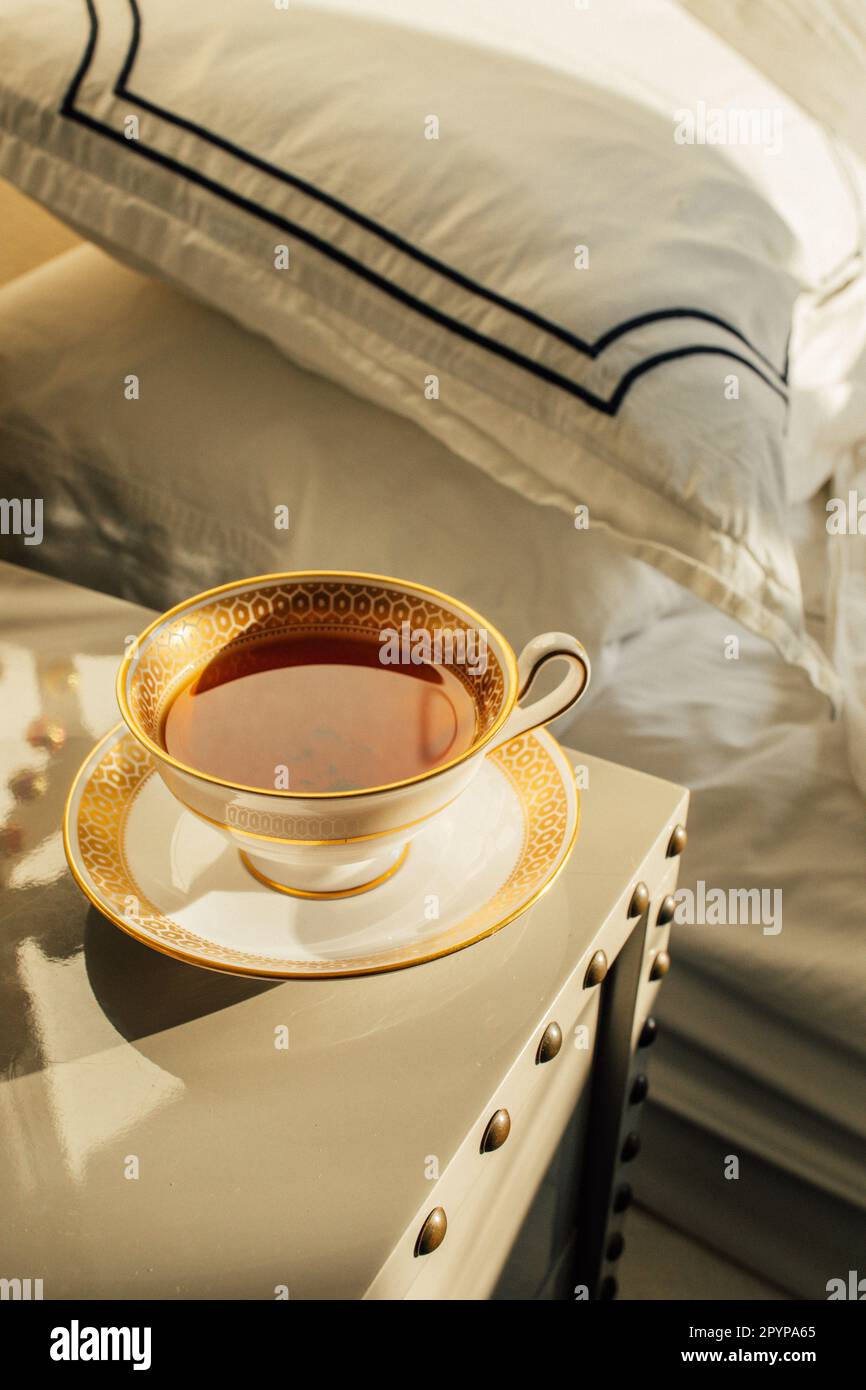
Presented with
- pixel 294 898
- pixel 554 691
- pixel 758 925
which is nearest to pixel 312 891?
pixel 294 898

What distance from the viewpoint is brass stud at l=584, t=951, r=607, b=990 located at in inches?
16.4

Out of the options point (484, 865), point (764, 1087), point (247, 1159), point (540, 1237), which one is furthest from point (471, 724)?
point (764, 1087)

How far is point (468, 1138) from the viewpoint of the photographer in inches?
13.7

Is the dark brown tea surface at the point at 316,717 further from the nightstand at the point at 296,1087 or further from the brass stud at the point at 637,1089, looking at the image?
the brass stud at the point at 637,1089

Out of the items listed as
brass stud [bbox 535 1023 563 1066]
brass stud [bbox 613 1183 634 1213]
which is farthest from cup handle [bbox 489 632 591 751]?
brass stud [bbox 613 1183 634 1213]

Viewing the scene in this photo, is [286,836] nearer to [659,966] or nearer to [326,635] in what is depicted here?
[326,635]

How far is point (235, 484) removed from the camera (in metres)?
0.67

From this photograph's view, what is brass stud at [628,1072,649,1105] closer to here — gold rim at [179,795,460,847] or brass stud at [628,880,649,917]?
brass stud at [628,880,649,917]

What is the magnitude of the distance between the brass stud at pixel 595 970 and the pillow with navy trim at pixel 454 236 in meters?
0.23

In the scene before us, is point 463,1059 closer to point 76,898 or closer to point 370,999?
point 370,999

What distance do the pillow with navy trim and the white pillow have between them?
0.05 metres

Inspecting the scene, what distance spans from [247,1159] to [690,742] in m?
0.42

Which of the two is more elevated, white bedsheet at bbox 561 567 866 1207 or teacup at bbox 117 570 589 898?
teacup at bbox 117 570 589 898

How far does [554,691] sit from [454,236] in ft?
0.99
